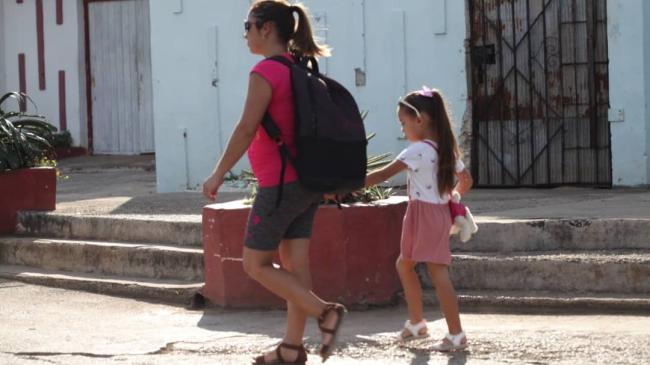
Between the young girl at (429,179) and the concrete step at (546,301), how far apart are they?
1063 mm

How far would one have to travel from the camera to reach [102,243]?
9836mm

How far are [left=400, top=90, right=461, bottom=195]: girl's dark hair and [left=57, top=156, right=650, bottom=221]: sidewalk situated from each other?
214 centimetres

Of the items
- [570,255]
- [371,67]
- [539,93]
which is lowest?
[570,255]

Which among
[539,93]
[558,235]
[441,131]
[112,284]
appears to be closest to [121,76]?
[539,93]

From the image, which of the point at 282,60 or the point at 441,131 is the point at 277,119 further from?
the point at 441,131

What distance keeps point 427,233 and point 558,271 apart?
56.5 inches

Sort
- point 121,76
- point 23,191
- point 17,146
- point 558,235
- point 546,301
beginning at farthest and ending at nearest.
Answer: point 121,76, point 23,191, point 17,146, point 558,235, point 546,301

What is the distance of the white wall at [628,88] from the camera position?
36.8 ft

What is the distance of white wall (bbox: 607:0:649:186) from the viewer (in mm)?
11211

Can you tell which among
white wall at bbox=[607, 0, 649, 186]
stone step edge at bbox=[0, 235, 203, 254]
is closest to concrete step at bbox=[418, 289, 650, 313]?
stone step edge at bbox=[0, 235, 203, 254]

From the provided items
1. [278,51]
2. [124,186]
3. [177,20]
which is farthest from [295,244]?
[124,186]

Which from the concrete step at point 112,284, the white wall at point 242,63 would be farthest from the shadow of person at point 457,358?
the white wall at point 242,63

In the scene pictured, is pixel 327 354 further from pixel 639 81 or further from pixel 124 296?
pixel 639 81

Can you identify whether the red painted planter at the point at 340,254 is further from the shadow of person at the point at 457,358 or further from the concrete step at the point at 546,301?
the shadow of person at the point at 457,358
